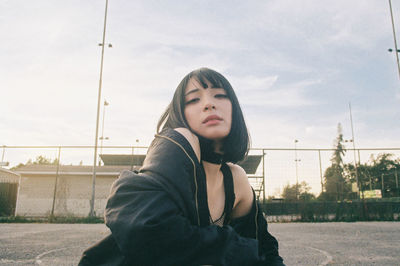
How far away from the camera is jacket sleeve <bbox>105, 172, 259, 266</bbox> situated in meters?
0.83

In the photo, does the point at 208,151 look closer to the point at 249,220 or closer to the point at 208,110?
the point at 208,110

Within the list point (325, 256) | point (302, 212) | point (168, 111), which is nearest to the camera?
point (168, 111)

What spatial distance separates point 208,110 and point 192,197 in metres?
0.44

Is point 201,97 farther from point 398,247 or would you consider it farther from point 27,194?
point 27,194

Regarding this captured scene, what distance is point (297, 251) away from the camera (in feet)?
14.4

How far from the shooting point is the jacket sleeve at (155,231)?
2.72 feet

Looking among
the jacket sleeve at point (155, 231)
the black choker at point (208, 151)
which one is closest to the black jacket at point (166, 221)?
the jacket sleeve at point (155, 231)

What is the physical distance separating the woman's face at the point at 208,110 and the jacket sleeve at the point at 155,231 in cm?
43

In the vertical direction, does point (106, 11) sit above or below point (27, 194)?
above

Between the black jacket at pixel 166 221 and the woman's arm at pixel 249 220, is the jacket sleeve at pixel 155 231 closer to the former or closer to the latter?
the black jacket at pixel 166 221

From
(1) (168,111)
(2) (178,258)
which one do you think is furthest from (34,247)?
(2) (178,258)

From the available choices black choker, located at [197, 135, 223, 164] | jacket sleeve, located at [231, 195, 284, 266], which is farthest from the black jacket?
jacket sleeve, located at [231, 195, 284, 266]

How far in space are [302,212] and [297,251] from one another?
734 centimetres

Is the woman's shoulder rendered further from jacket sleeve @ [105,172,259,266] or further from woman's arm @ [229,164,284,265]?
jacket sleeve @ [105,172,259,266]
